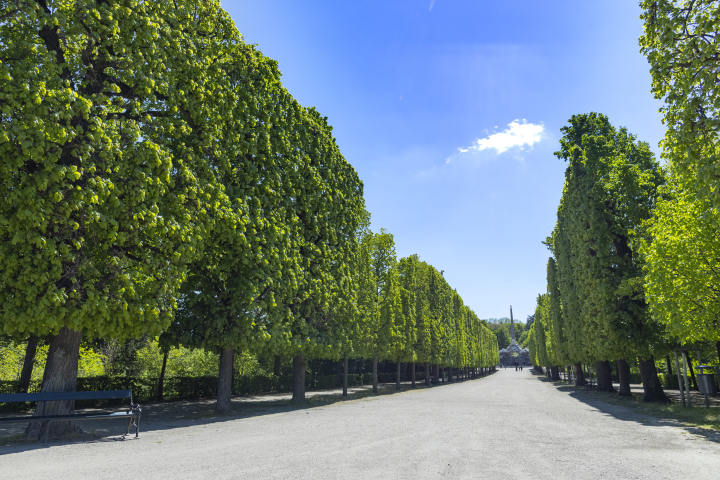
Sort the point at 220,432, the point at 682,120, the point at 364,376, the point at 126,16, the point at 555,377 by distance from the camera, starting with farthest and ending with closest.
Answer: the point at 555,377, the point at 364,376, the point at 220,432, the point at 126,16, the point at 682,120

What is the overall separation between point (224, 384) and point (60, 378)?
6.17 metres

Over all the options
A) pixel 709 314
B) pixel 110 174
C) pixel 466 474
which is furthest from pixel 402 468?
pixel 709 314

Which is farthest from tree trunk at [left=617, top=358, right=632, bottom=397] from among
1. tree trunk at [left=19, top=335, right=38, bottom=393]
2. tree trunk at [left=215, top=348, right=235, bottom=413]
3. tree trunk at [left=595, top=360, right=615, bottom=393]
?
tree trunk at [left=19, top=335, right=38, bottom=393]

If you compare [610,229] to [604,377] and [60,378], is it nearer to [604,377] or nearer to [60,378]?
[604,377]

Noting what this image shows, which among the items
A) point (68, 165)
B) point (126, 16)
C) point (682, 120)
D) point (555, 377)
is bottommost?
point (555, 377)

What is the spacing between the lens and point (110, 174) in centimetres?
964

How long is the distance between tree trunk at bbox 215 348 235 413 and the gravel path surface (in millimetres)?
2457

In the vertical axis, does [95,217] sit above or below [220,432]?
above

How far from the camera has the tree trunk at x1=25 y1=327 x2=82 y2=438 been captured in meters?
9.55

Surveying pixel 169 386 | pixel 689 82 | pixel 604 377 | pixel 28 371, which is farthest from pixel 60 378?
pixel 604 377

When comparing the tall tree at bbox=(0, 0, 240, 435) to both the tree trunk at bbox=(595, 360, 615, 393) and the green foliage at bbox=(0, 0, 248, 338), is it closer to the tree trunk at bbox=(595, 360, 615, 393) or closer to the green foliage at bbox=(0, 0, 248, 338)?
the green foliage at bbox=(0, 0, 248, 338)

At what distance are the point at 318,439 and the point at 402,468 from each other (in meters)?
3.39

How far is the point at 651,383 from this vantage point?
→ 63.6 feet

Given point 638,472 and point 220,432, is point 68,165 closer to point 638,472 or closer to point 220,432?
point 220,432
